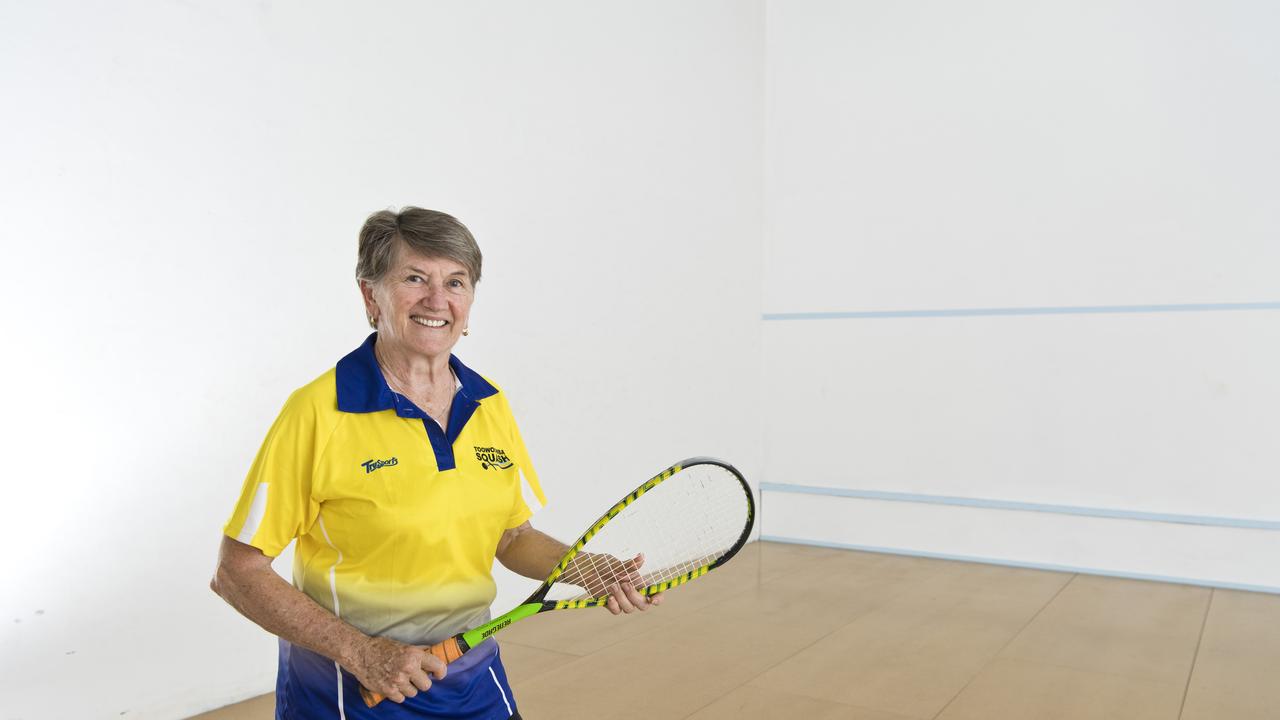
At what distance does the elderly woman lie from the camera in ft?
3.97

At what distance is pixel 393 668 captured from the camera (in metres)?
1.18

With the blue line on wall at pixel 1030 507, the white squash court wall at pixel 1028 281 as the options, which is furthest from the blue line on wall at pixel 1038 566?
the blue line on wall at pixel 1030 507

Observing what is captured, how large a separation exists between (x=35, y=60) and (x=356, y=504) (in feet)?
5.01

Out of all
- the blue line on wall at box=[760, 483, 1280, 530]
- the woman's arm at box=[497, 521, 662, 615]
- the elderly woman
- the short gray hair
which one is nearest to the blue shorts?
the elderly woman

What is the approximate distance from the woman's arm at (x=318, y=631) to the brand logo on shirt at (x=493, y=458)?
0.25 metres

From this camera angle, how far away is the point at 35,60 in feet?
7.28

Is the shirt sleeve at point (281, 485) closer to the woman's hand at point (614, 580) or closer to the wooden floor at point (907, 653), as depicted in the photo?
the woman's hand at point (614, 580)

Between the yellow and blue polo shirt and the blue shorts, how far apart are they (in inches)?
0.4

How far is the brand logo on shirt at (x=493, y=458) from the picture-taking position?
136 cm

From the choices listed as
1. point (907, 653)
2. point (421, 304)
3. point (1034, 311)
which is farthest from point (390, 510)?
point (1034, 311)

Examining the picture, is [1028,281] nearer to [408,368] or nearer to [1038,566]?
[1038,566]

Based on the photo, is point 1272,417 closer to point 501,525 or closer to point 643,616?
point 643,616

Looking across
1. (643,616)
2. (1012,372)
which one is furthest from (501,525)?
(1012,372)

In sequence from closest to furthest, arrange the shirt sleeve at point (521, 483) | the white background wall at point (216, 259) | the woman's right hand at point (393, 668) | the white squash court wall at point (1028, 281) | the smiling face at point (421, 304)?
the woman's right hand at point (393, 668)
the smiling face at point (421, 304)
the shirt sleeve at point (521, 483)
the white background wall at point (216, 259)
the white squash court wall at point (1028, 281)
